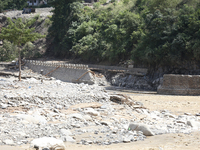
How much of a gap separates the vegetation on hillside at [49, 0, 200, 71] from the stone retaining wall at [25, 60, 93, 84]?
172 inches

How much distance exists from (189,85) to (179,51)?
5488 mm

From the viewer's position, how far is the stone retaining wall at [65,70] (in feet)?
120

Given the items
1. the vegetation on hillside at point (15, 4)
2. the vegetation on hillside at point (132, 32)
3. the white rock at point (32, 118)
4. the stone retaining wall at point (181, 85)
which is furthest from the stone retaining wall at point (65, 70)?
the vegetation on hillside at point (15, 4)

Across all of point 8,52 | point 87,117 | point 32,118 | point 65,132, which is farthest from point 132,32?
point 65,132

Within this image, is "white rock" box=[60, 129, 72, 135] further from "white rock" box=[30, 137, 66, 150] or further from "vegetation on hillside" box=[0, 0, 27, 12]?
"vegetation on hillside" box=[0, 0, 27, 12]

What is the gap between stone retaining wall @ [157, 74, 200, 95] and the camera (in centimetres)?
2545

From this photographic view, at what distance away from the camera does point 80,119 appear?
1357 cm

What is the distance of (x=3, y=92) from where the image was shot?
1616 cm

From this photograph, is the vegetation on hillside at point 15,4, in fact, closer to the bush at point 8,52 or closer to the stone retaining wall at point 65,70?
the bush at point 8,52

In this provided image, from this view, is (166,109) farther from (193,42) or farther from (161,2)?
(161,2)

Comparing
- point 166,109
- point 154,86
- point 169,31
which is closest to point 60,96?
point 166,109

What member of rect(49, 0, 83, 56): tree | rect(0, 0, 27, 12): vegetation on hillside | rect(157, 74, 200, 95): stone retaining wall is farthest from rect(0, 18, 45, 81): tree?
rect(0, 0, 27, 12): vegetation on hillside

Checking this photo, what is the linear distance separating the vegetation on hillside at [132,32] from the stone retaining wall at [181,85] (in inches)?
159

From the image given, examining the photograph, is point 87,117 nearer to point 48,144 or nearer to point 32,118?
point 32,118
